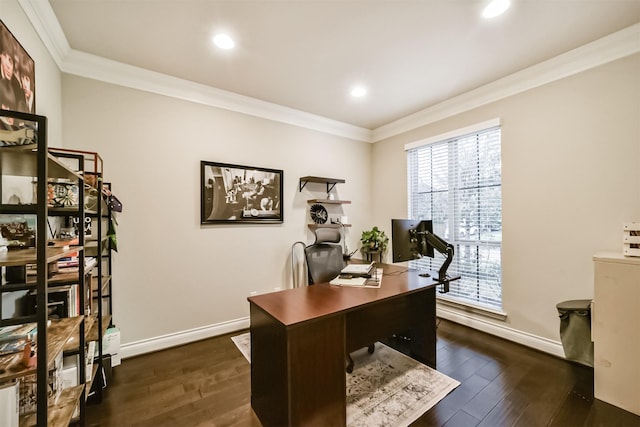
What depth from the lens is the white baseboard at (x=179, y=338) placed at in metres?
2.46

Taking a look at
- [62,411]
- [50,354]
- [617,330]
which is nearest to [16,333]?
[50,354]

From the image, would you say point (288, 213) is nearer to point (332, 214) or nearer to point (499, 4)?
point (332, 214)

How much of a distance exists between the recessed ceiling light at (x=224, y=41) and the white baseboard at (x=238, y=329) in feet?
9.12

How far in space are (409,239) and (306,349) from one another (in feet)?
4.39

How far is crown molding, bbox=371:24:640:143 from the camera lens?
2084 millimetres

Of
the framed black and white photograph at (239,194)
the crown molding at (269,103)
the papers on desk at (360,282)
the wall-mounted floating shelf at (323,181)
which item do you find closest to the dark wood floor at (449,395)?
the papers on desk at (360,282)

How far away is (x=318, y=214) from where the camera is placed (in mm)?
3758

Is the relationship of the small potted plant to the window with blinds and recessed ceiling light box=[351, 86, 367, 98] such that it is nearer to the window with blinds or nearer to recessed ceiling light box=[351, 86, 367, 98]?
the window with blinds

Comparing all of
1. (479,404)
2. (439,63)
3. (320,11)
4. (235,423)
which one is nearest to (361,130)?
(439,63)

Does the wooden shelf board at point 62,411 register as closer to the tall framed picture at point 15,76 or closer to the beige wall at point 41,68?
the tall framed picture at point 15,76

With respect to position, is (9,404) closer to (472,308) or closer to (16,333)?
(16,333)

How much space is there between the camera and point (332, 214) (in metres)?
3.96

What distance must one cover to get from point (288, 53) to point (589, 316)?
330 cm

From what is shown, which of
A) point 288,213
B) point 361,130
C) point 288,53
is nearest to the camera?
point 288,53
